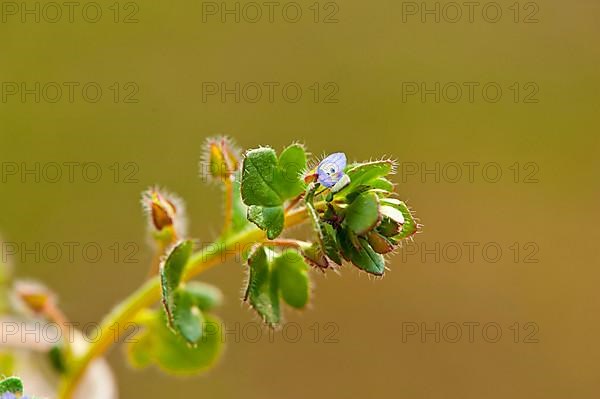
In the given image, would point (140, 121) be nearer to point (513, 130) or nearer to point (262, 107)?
point (262, 107)

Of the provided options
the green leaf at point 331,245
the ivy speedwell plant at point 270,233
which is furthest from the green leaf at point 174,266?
the green leaf at point 331,245

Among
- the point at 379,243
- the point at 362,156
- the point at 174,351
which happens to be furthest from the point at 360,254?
the point at 362,156

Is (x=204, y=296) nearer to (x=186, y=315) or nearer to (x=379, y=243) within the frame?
(x=186, y=315)

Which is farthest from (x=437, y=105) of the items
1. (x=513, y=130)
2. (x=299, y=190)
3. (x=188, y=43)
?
(x=299, y=190)

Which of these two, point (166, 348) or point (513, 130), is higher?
point (513, 130)

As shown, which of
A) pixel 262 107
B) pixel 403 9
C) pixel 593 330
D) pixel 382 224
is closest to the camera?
pixel 382 224

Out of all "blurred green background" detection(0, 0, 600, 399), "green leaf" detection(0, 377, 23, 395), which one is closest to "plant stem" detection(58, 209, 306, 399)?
"green leaf" detection(0, 377, 23, 395)

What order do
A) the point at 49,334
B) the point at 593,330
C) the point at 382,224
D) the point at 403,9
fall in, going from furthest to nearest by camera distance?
the point at 403,9 → the point at 593,330 → the point at 49,334 → the point at 382,224
